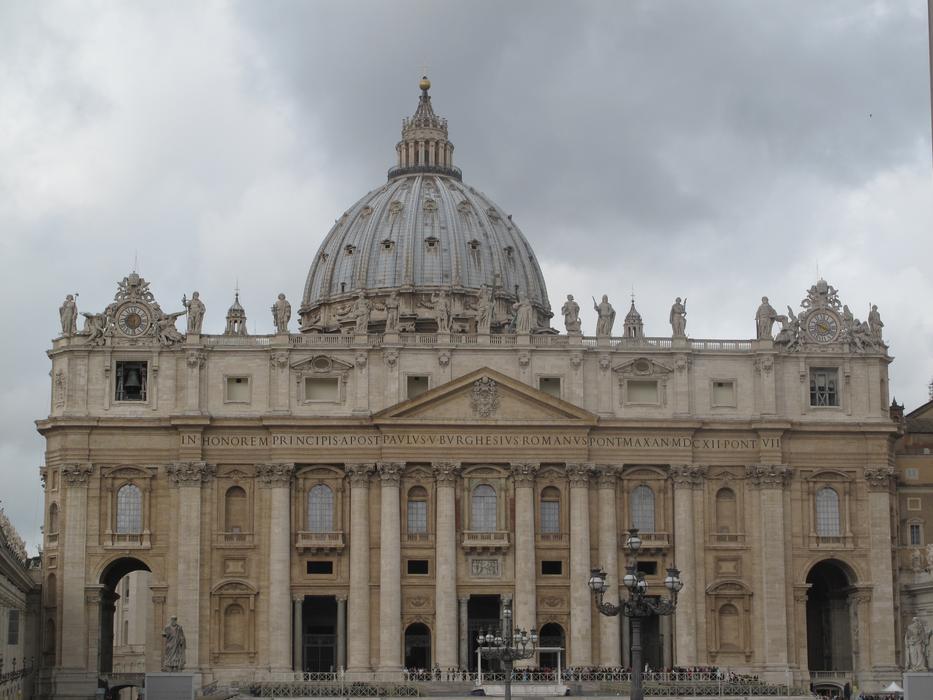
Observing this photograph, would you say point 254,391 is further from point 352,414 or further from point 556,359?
point 556,359

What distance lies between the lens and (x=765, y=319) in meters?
102

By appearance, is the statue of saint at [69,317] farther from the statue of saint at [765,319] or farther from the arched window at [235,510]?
the statue of saint at [765,319]

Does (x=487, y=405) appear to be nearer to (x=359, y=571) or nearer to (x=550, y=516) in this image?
(x=550, y=516)

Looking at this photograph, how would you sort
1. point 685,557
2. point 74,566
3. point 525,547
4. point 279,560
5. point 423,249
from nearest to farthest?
point 74,566 < point 279,560 < point 525,547 < point 685,557 < point 423,249

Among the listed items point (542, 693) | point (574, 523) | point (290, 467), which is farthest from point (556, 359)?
Result: point (542, 693)

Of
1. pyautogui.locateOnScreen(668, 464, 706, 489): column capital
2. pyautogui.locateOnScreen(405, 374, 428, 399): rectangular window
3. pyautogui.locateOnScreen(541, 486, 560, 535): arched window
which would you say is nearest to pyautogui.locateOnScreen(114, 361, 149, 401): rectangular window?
pyautogui.locateOnScreen(405, 374, 428, 399): rectangular window

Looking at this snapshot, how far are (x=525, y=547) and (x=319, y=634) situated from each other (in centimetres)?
1201

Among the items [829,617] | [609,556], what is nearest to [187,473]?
[609,556]

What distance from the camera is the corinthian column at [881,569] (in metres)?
98.9

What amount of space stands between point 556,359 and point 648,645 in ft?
51.9

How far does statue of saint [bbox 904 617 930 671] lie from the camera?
89.8m

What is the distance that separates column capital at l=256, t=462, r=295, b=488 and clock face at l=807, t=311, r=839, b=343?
1126 inches

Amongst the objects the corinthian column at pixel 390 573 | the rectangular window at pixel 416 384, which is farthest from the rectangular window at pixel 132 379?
the rectangular window at pixel 416 384

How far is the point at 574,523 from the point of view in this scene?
9862 centimetres
